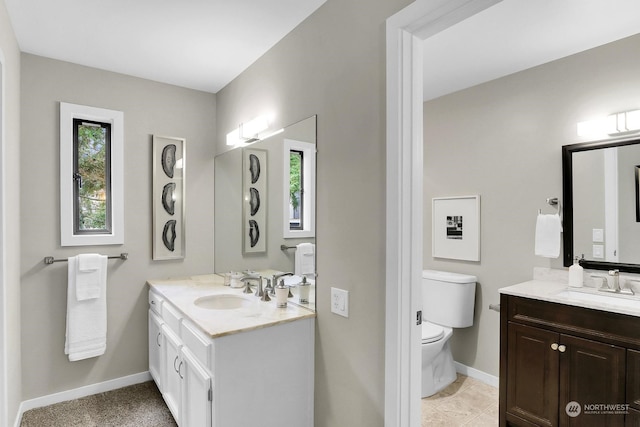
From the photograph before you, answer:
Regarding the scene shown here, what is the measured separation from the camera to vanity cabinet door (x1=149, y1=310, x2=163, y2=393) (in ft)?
8.03

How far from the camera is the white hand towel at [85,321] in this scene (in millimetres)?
2453

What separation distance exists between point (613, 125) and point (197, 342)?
2.63 m

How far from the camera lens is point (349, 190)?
1652 millimetres

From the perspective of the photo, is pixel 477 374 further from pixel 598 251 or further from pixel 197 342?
pixel 197 342

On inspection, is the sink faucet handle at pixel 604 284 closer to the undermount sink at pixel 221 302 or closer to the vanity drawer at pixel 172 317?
the undermount sink at pixel 221 302

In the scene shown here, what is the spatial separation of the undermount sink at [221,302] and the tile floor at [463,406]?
139cm

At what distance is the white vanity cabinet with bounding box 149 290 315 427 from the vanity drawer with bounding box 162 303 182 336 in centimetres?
3

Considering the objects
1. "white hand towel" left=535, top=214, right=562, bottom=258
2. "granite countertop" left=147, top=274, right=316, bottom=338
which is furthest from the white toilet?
"granite countertop" left=147, top=274, right=316, bottom=338

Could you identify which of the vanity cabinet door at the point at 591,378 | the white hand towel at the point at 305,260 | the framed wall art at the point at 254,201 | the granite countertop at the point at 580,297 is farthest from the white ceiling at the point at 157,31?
the vanity cabinet door at the point at 591,378

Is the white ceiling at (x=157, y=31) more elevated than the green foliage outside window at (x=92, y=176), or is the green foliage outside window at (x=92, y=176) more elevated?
the white ceiling at (x=157, y=31)

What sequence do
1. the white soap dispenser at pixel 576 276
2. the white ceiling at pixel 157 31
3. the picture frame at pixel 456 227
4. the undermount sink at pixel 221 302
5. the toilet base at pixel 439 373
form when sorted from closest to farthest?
the white ceiling at pixel 157 31 → the white soap dispenser at pixel 576 276 → the undermount sink at pixel 221 302 → the toilet base at pixel 439 373 → the picture frame at pixel 456 227

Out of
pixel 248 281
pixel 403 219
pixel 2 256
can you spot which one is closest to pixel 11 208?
pixel 2 256

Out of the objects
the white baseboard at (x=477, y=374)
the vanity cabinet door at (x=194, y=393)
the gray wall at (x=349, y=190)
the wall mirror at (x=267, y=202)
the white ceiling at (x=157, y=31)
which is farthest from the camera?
the white baseboard at (x=477, y=374)

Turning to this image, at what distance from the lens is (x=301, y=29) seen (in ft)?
6.47
